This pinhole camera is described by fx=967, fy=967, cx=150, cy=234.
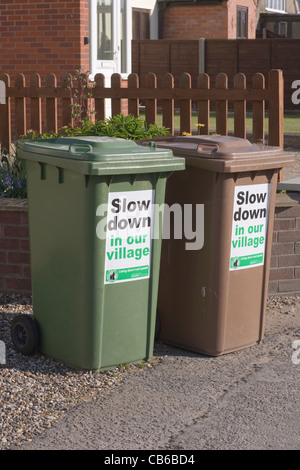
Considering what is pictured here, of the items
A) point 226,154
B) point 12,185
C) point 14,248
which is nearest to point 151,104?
point 12,185

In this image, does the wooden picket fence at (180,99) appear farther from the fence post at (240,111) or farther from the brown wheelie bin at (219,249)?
the brown wheelie bin at (219,249)

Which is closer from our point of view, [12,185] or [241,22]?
[12,185]

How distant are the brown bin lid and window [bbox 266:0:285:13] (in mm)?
31652

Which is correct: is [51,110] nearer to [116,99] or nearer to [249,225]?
[116,99]

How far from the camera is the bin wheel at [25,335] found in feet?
19.3

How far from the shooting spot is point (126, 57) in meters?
17.6

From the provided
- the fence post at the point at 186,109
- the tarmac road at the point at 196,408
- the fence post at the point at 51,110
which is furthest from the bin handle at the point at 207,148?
the fence post at the point at 51,110

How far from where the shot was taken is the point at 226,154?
5.79 metres

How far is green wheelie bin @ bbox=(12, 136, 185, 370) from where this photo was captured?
17.7 feet

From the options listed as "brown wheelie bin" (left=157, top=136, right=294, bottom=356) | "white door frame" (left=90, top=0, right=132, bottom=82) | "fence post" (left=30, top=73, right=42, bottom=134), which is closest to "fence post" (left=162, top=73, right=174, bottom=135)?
"fence post" (left=30, top=73, right=42, bottom=134)

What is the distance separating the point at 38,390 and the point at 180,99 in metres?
4.85

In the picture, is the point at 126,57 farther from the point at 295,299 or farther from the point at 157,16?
the point at 157,16

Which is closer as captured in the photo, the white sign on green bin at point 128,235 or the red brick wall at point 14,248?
the white sign on green bin at point 128,235
